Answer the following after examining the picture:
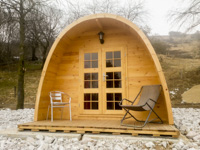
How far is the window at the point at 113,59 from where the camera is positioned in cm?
488

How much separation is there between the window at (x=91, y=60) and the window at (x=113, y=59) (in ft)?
1.07

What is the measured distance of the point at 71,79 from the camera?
5.11 m

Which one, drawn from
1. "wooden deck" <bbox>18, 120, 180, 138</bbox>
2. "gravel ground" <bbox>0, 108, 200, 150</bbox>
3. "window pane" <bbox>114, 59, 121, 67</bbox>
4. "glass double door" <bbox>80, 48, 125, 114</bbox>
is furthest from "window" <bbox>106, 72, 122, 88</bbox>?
"gravel ground" <bbox>0, 108, 200, 150</bbox>

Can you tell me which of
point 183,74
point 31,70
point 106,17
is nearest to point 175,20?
point 183,74

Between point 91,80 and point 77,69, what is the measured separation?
0.50 m

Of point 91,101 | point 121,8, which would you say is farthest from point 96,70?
point 121,8

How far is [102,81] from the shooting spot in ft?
16.0

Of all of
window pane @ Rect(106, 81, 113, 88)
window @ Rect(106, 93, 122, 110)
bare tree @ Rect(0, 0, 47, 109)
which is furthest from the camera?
bare tree @ Rect(0, 0, 47, 109)

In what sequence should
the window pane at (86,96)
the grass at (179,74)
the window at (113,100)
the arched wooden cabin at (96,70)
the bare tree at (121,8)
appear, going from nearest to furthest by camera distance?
the arched wooden cabin at (96,70), the window at (113,100), the window pane at (86,96), the grass at (179,74), the bare tree at (121,8)

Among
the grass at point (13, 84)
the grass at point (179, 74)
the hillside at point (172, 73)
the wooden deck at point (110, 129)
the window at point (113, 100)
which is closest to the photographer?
the wooden deck at point (110, 129)

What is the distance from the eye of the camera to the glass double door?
4.79 metres

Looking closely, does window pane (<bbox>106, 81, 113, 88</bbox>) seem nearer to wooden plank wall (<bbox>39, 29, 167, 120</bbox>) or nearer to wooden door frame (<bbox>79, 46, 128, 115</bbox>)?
wooden door frame (<bbox>79, 46, 128, 115</bbox>)

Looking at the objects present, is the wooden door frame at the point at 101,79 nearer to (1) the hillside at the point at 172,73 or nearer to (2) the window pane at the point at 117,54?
(2) the window pane at the point at 117,54

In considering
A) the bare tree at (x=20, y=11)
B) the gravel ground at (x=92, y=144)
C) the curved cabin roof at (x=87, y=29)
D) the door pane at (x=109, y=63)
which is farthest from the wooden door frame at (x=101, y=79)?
the bare tree at (x=20, y=11)
